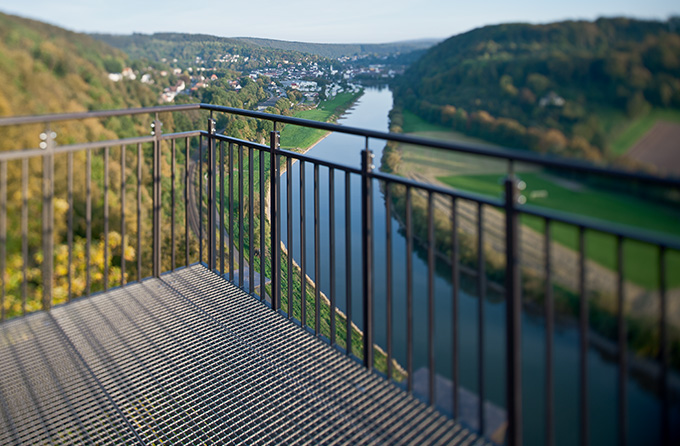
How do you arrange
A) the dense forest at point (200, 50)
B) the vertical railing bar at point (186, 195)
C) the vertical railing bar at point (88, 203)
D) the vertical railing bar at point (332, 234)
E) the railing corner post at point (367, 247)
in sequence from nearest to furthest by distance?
the railing corner post at point (367, 247), the vertical railing bar at point (332, 234), the vertical railing bar at point (88, 203), the vertical railing bar at point (186, 195), the dense forest at point (200, 50)

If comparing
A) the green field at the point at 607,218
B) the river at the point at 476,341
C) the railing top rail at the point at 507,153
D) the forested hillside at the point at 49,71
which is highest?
the forested hillside at the point at 49,71

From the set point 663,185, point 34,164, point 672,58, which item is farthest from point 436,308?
point 34,164

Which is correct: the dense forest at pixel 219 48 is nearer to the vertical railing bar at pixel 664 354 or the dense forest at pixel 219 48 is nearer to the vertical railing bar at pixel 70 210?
the vertical railing bar at pixel 70 210

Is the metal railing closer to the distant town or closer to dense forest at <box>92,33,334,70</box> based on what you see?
the distant town

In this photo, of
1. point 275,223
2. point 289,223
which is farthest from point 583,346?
point 275,223

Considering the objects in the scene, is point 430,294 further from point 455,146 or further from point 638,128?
point 638,128

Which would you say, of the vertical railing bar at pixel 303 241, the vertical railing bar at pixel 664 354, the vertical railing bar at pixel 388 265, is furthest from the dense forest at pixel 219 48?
the vertical railing bar at pixel 664 354

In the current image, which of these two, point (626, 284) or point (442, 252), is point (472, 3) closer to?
point (442, 252)
